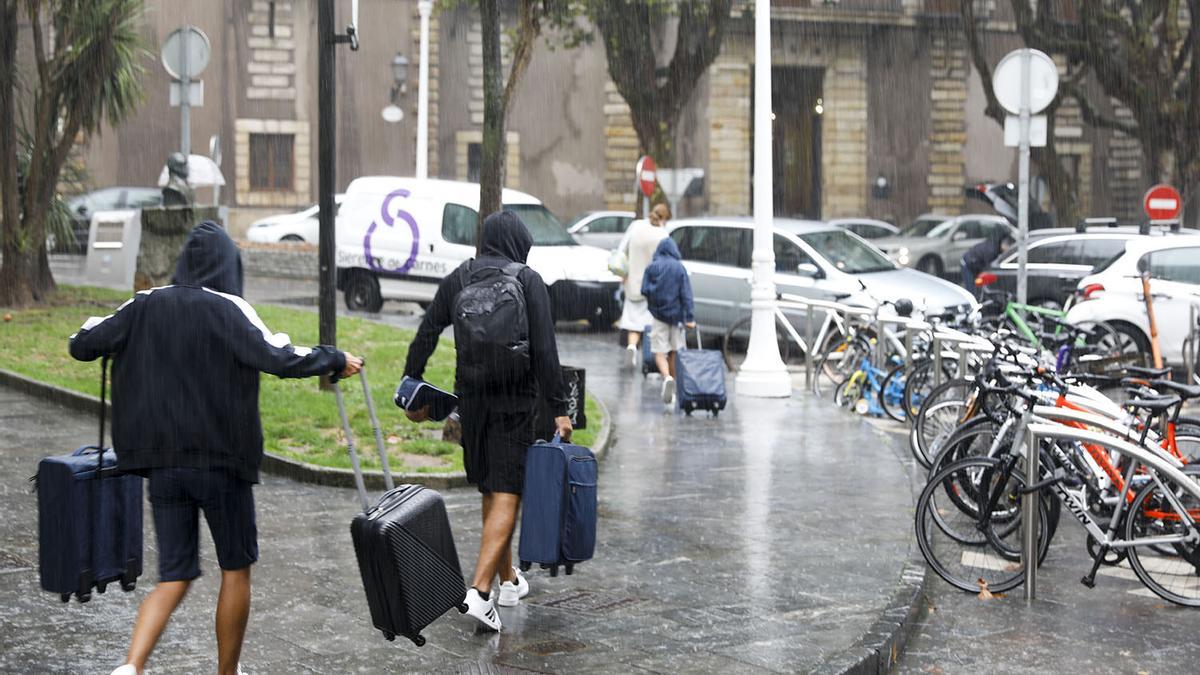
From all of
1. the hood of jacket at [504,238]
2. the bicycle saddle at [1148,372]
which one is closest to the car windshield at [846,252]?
the bicycle saddle at [1148,372]

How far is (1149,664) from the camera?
6.66 meters

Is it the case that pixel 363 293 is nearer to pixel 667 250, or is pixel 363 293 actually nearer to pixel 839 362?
pixel 667 250

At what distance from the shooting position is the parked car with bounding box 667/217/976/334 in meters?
17.9

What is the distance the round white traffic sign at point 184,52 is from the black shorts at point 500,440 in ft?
33.9

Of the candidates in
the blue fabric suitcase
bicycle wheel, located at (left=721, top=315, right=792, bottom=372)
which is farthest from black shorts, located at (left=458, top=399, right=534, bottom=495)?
bicycle wheel, located at (left=721, top=315, right=792, bottom=372)

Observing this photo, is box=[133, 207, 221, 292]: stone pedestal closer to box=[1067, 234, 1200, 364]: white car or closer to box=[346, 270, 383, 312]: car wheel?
box=[346, 270, 383, 312]: car wheel

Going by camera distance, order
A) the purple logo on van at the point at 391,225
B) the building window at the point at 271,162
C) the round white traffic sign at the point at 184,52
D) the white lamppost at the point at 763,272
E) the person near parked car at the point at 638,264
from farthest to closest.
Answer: the building window at the point at 271,162 → the purple logo on van at the point at 391,225 → the round white traffic sign at the point at 184,52 → the person near parked car at the point at 638,264 → the white lamppost at the point at 763,272

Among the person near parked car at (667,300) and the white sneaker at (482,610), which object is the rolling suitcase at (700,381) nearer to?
the person near parked car at (667,300)

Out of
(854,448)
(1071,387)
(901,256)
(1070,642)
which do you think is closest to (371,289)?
(901,256)

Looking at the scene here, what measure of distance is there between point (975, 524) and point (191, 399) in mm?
4351

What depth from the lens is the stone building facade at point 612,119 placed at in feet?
127

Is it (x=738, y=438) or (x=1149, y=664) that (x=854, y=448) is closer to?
(x=738, y=438)

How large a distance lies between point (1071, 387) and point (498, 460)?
3.44 meters

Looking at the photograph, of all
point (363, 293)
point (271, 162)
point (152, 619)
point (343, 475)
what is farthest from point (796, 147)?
point (152, 619)
